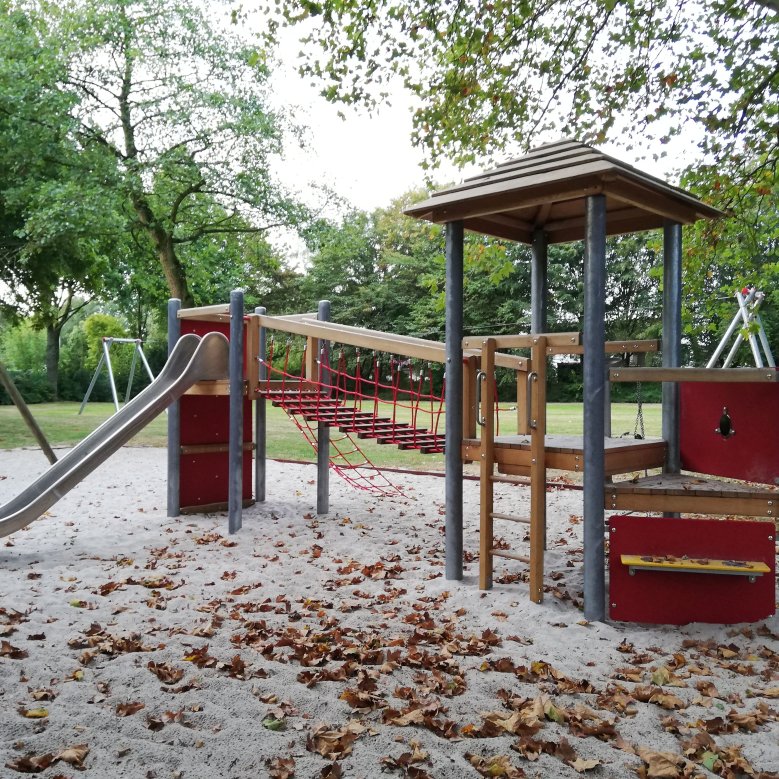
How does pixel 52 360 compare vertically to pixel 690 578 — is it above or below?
above

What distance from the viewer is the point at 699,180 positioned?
332 inches

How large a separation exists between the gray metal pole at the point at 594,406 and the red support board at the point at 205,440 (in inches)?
162

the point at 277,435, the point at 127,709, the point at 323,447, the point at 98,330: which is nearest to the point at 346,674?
the point at 127,709

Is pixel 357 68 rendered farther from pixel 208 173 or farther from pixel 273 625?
pixel 208 173

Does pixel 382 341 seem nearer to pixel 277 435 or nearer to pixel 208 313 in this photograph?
pixel 208 313

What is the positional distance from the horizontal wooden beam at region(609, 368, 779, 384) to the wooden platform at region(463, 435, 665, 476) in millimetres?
531

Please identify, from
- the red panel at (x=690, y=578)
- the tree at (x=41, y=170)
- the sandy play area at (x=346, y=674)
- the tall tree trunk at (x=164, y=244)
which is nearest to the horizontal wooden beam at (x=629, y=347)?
the red panel at (x=690, y=578)

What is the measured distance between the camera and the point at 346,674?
351cm

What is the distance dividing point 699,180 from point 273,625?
712 centimetres

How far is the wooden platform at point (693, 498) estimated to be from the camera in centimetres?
434

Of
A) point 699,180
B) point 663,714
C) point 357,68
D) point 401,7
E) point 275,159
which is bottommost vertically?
point 663,714

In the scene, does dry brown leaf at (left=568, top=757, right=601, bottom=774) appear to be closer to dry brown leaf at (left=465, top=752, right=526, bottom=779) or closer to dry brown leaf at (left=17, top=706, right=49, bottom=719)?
dry brown leaf at (left=465, top=752, right=526, bottom=779)

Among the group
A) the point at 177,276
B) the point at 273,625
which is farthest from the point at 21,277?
the point at 273,625

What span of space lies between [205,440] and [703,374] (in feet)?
16.8
